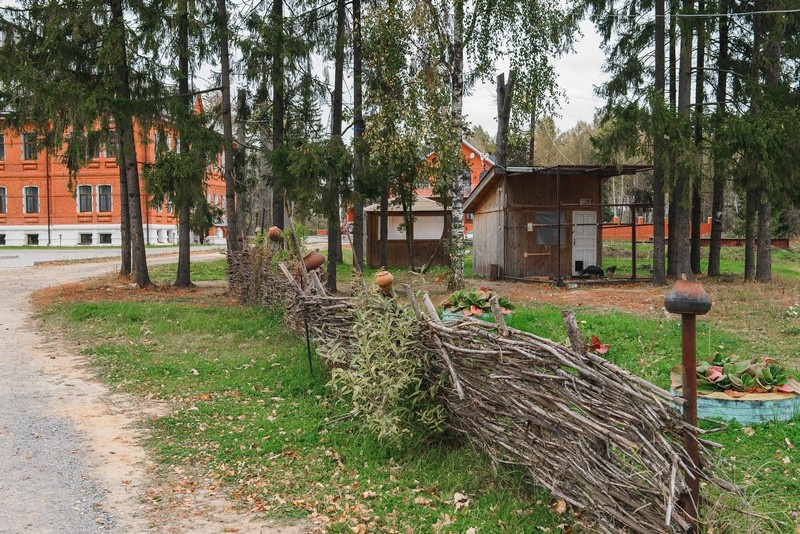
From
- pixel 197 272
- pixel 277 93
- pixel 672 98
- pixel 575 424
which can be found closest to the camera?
pixel 575 424

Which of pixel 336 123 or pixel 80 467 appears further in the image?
pixel 336 123

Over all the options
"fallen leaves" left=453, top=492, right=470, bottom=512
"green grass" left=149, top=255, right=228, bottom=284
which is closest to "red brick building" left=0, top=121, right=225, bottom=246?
"green grass" left=149, top=255, right=228, bottom=284

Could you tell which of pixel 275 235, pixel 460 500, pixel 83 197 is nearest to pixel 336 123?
pixel 275 235

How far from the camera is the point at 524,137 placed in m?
19.3

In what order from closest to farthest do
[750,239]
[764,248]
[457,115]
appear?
[457,115]
[764,248]
[750,239]

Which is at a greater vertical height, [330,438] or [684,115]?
[684,115]

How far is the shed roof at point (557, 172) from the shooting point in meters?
19.4

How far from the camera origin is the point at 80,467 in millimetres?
5469

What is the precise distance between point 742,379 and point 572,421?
9.34 ft

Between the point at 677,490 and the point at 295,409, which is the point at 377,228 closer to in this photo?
the point at 295,409

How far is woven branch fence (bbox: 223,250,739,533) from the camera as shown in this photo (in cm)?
335

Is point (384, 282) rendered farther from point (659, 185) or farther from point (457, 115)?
point (659, 185)

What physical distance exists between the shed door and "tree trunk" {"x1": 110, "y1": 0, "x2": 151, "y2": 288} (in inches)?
490

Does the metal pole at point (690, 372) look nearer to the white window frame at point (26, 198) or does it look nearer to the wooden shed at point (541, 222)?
the wooden shed at point (541, 222)
